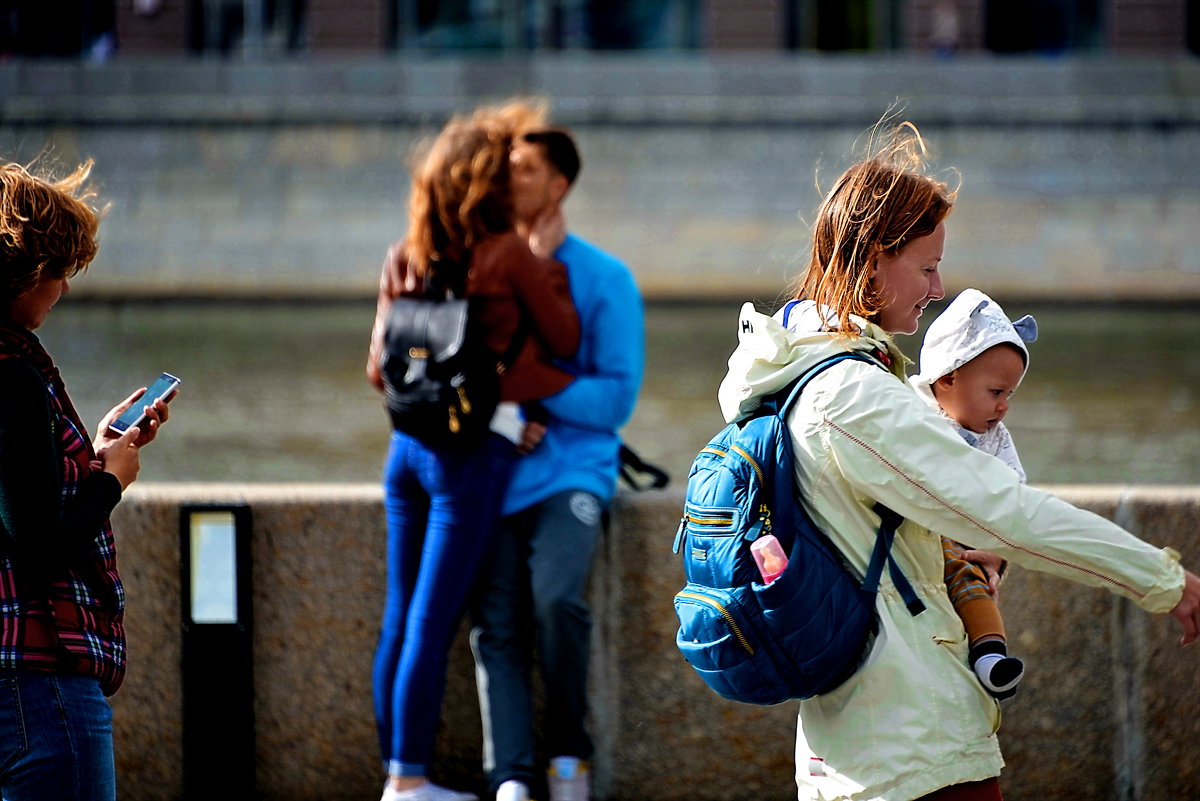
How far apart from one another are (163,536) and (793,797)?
1873mm

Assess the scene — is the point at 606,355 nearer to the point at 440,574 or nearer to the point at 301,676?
the point at 440,574

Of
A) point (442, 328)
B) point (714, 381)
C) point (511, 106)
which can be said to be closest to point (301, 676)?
point (442, 328)

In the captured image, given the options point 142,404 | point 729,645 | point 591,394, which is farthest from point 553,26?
point 729,645

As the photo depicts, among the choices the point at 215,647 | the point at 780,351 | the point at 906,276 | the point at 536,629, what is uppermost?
the point at 906,276

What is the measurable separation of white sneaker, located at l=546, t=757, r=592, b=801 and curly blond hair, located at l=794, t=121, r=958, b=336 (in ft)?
5.69

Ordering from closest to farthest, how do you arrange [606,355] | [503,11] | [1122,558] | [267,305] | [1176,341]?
[1122,558] → [606,355] → [1176,341] → [267,305] → [503,11]

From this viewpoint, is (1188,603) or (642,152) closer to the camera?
(1188,603)

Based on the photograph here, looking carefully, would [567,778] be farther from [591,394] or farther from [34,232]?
[34,232]

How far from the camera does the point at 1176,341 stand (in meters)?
17.9

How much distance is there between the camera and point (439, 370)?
11.8 ft

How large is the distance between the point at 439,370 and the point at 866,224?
4.52 ft

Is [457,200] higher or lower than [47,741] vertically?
higher

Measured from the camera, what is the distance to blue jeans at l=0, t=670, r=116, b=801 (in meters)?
2.54

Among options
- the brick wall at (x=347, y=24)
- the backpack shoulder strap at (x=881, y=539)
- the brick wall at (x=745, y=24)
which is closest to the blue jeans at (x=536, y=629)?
the backpack shoulder strap at (x=881, y=539)
